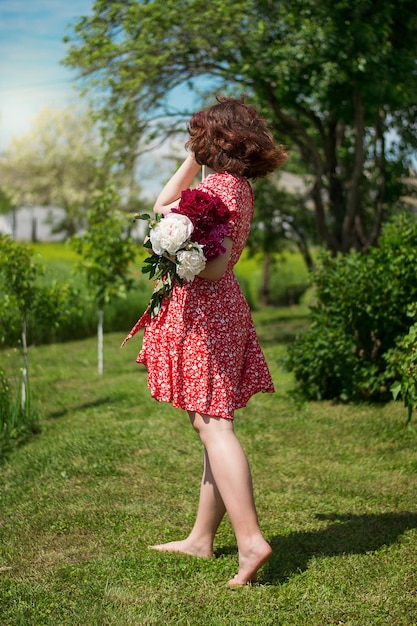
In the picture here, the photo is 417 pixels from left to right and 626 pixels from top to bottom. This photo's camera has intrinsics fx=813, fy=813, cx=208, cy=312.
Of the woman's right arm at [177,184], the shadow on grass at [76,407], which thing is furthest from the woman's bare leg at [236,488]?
the shadow on grass at [76,407]

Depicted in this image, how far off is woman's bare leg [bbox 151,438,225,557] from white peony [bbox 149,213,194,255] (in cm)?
91

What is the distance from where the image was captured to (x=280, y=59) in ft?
29.9

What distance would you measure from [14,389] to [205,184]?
4.43m

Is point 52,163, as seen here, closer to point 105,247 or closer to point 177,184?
point 105,247

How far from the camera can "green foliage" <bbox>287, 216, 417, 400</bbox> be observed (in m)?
5.75

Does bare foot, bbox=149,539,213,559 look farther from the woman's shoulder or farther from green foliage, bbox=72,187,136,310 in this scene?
green foliage, bbox=72,187,136,310

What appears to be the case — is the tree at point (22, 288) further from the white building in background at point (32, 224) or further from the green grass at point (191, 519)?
the white building in background at point (32, 224)

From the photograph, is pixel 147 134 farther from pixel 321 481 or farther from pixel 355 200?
pixel 321 481

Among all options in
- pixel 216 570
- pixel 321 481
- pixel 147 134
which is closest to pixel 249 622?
pixel 216 570

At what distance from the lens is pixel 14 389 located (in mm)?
6945

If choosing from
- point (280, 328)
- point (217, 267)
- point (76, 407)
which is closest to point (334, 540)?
point (217, 267)

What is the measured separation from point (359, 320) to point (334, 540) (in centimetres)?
278

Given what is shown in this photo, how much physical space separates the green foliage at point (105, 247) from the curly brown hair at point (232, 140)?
18.0 feet

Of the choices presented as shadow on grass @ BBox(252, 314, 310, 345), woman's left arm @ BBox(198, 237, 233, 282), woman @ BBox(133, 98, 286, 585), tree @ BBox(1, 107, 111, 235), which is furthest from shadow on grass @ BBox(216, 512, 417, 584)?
tree @ BBox(1, 107, 111, 235)
